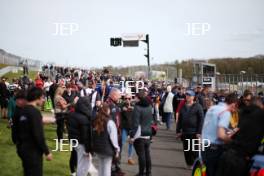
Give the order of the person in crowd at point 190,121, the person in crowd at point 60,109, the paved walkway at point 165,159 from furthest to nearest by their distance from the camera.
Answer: the person in crowd at point 60,109
the paved walkway at point 165,159
the person in crowd at point 190,121

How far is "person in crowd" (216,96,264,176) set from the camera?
259 inches

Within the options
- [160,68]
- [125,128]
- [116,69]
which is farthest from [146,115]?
[116,69]

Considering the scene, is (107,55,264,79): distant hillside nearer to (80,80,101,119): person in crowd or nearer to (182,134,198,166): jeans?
(80,80,101,119): person in crowd

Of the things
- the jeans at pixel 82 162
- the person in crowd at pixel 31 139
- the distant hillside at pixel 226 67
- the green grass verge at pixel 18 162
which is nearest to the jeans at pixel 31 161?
the person in crowd at pixel 31 139

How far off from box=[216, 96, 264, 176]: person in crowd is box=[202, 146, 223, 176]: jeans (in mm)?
846

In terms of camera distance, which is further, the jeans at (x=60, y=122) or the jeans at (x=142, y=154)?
the jeans at (x=60, y=122)

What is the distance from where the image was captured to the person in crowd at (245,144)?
659 centimetres

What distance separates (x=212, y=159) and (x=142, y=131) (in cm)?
308

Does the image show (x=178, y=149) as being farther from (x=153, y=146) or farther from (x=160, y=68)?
(x=160, y=68)

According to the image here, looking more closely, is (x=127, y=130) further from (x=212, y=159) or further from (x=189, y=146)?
(x=212, y=159)

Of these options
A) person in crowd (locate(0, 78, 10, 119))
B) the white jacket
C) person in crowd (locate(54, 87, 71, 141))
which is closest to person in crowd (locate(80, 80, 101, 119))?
person in crowd (locate(54, 87, 71, 141))

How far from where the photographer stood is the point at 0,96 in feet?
71.8

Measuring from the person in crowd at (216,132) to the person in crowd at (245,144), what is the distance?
30.2 inches

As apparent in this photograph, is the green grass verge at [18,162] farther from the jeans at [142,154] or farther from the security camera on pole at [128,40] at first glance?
the security camera on pole at [128,40]
